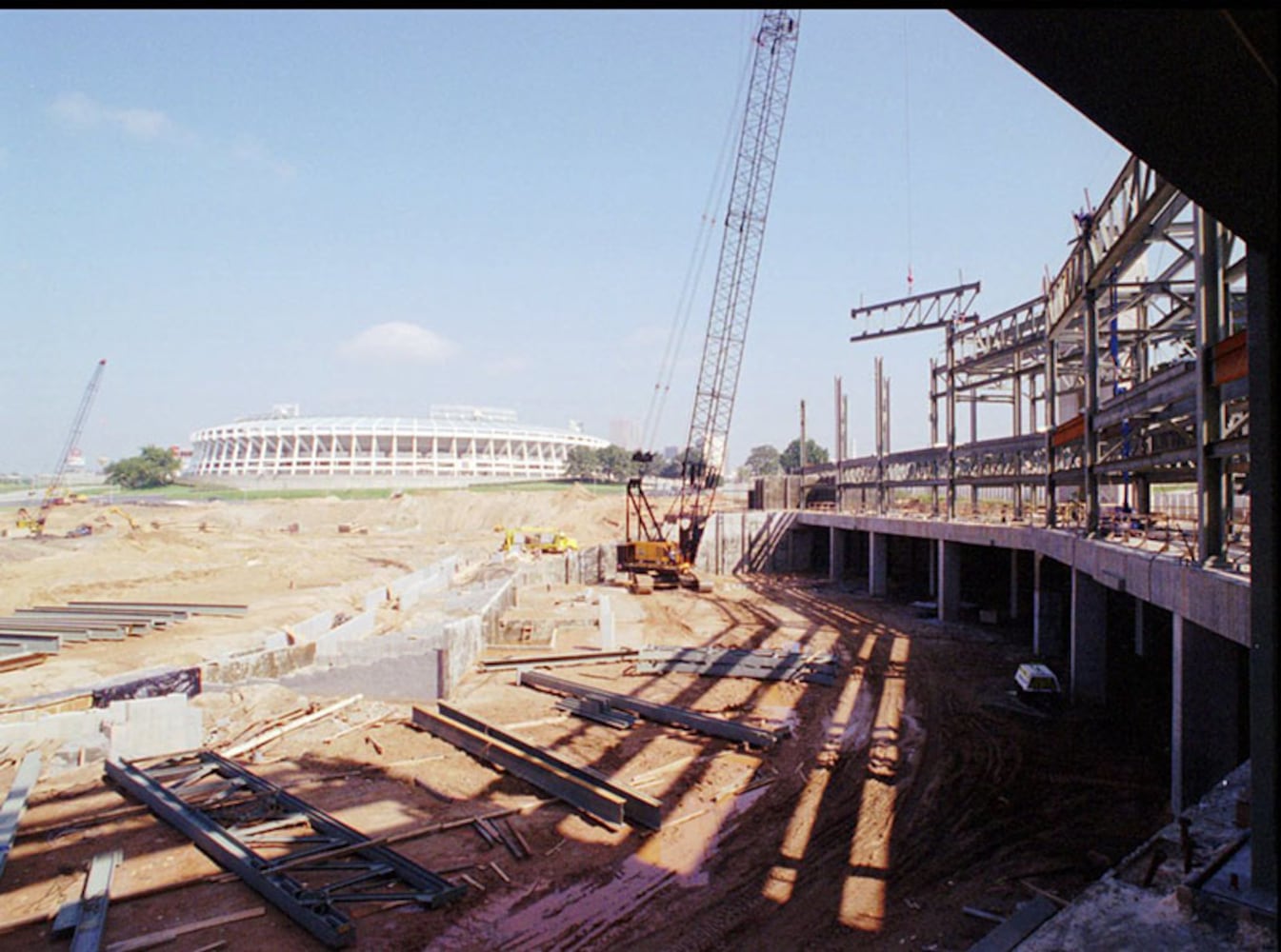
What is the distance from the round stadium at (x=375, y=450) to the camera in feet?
354

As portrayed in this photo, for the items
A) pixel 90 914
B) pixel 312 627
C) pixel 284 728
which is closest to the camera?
pixel 90 914

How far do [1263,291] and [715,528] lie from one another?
36.5 m

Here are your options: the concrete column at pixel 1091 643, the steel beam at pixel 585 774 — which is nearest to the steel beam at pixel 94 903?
the steel beam at pixel 585 774

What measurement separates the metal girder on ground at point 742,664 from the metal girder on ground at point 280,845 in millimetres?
9485

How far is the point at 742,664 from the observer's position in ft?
58.9

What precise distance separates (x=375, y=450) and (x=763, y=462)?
3015 inches

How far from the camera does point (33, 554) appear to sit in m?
36.9

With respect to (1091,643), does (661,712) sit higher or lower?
lower

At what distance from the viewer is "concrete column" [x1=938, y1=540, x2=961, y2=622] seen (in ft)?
79.2

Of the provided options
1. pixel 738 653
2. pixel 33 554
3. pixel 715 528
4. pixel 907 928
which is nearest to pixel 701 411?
pixel 715 528

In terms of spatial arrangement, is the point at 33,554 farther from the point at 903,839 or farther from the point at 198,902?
A: the point at 903,839

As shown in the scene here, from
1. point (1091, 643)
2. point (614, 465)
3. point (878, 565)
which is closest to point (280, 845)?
point (1091, 643)

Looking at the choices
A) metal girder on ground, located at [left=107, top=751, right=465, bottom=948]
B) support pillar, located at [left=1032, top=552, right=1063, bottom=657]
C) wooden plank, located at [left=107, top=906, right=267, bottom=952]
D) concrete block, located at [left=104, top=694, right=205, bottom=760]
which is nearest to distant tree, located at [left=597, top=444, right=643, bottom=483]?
support pillar, located at [left=1032, top=552, right=1063, bottom=657]

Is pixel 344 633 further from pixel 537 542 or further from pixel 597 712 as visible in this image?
pixel 537 542
